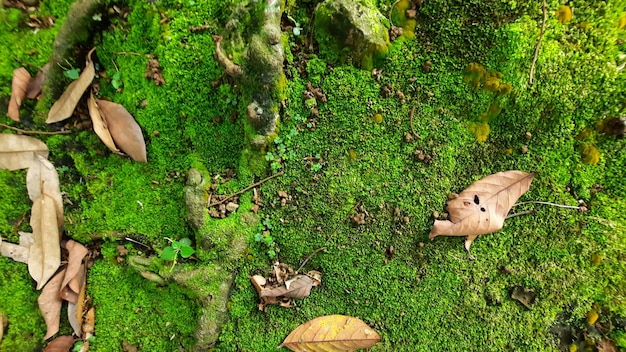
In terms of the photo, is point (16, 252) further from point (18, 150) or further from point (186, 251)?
point (186, 251)

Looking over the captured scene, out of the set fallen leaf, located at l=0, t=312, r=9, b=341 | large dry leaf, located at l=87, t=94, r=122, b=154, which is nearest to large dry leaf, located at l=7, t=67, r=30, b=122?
large dry leaf, located at l=87, t=94, r=122, b=154

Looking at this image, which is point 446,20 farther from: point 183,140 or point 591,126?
point 183,140

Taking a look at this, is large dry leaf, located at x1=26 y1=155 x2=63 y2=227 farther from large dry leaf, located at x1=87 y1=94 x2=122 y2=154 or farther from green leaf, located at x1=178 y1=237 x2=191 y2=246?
green leaf, located at x1=178 y1=237 x2=191 y2=246

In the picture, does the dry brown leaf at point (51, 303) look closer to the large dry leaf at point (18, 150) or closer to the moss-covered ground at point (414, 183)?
the moss-covered ground at point (414, 183)

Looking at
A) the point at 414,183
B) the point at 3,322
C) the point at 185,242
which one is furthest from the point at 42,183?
the point at 414,183

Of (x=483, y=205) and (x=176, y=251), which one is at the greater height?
(x=483, y=205)

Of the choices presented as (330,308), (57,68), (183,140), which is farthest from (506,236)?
(57,68)
